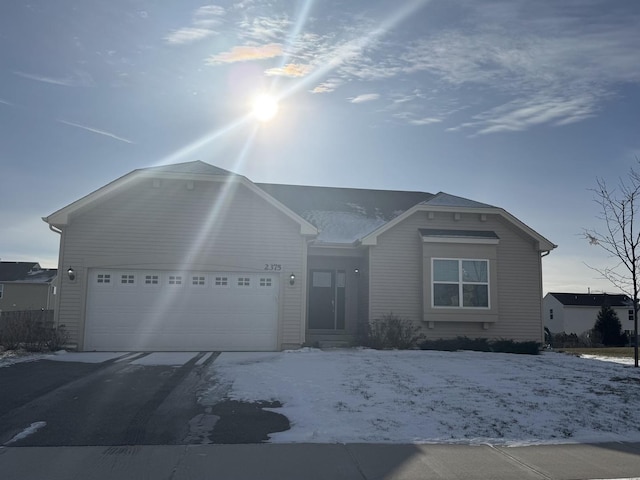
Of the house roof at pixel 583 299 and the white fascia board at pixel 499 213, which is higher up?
the white fascia board at pixel 499 213

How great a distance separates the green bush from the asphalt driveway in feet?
26.5

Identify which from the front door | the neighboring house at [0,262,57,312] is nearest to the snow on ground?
the front door

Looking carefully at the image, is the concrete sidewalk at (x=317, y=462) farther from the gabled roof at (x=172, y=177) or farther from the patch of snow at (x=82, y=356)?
the gabled roof at (x=172, y=177)

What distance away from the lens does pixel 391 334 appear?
1655cm

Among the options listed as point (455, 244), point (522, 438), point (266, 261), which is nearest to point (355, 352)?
point (266, 261)

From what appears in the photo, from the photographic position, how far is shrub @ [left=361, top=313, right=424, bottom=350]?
53.9 feet

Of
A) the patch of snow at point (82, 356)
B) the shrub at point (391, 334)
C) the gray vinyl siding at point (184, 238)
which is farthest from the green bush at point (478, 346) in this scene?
the patch of snow at point (82, 356)

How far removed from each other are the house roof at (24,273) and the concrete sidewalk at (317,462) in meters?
48.1

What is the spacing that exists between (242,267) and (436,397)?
26.8 ft

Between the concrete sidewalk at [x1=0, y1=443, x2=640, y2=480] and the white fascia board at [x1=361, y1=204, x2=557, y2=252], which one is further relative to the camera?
the white fascia board at [x1=361, y1=204, x2=557, y2=252]

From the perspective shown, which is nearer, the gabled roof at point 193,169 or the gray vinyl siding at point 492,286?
the gabled roof at point 193,169

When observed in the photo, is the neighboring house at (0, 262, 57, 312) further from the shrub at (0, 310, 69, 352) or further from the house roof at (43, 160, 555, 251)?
the shrub at (0, 310, 69, 352)

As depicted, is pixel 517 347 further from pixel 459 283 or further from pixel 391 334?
pixel 391 334

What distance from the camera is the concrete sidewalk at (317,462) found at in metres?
5.48
